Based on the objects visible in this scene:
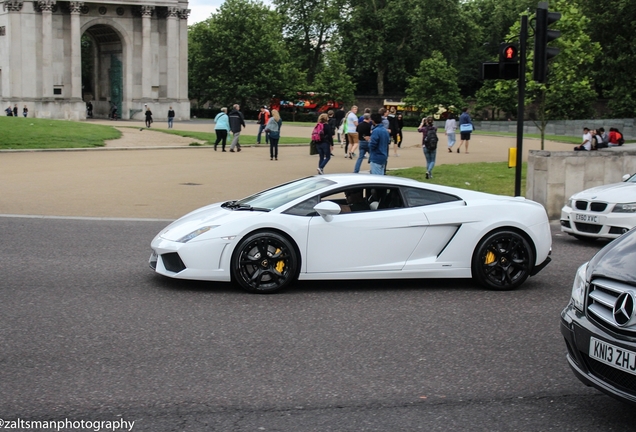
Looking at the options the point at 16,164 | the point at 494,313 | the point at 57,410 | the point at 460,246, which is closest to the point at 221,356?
the point at 57,410

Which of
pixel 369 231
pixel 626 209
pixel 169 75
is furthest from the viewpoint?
pixel 169 75

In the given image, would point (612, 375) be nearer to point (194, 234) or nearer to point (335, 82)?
point (194, 234)

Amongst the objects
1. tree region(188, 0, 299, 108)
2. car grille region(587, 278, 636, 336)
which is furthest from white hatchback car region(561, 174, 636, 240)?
tree region(188, 0, 299, 108)

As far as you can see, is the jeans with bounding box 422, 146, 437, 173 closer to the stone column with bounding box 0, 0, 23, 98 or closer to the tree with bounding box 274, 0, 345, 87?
the stone column with bounding box 0, 0, 23, 98

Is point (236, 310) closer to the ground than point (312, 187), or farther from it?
closer to the ground

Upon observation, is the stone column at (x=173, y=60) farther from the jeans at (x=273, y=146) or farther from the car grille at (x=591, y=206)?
the car grille at (x=591, y=206)

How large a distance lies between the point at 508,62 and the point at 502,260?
6.63 m

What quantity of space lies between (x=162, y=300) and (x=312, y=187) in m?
2.16

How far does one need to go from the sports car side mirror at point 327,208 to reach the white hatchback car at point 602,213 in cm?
581

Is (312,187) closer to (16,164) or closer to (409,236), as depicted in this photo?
(409,236)

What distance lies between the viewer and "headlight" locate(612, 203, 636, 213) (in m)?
13.2

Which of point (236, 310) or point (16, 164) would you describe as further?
point (16, 164)

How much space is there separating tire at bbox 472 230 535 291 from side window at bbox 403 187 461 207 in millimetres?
651

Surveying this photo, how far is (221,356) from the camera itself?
665 centimetres
